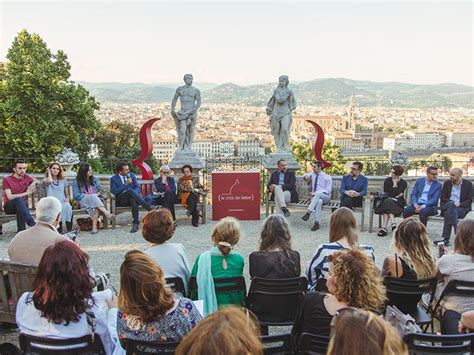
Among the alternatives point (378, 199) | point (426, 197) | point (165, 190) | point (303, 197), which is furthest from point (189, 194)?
point (426, 197)

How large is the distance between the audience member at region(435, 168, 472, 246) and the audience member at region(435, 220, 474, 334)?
3.47 metres

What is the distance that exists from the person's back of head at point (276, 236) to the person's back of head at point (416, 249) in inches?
32.5

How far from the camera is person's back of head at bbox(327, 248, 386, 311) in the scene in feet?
7.88

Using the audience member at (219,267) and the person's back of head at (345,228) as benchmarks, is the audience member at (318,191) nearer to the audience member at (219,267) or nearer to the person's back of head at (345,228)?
the person's back of head at (345,228)

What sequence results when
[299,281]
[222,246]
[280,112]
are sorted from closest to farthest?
[299,281]
[222,246]
[280,112]

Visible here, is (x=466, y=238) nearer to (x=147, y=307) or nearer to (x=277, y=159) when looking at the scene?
(x=147, y=307)

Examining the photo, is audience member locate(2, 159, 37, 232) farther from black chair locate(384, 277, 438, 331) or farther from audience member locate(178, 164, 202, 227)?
black chair locate(384, 277, 438, 331)

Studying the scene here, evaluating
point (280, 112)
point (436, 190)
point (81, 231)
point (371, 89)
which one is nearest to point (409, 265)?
point (436, 190)

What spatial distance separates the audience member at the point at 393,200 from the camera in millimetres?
7121

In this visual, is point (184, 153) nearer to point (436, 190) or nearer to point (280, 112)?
point (280, 112)

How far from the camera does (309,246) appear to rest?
21.8 ft

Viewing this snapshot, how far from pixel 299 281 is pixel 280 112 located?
251 inches

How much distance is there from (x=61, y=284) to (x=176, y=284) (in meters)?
1.13

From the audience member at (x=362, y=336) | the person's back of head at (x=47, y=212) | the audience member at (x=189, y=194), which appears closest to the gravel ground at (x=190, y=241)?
the audience member at (x=189, y=194)
